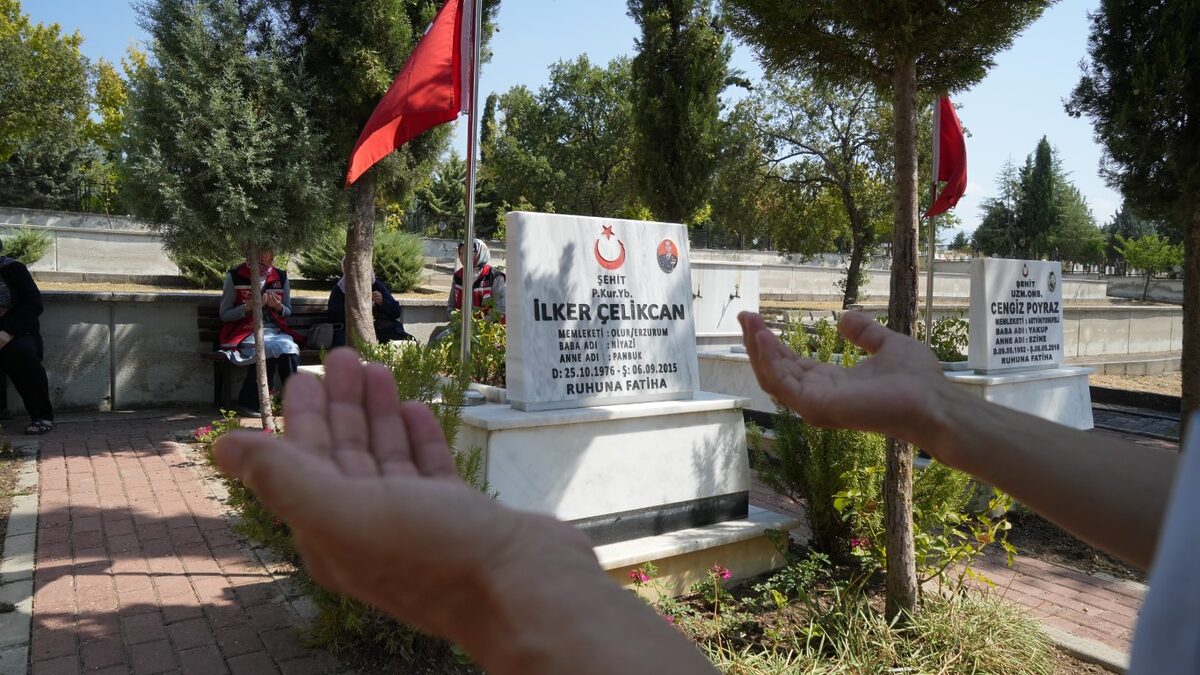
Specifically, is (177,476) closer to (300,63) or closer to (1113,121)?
(300,63)

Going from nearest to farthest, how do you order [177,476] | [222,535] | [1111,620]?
[1111,620] → [222,535] → [177,476]

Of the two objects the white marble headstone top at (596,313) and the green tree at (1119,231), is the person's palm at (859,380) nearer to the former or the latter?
the white marble headstone top at (596,313)

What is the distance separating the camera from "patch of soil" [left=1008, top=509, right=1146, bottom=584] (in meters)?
5.16

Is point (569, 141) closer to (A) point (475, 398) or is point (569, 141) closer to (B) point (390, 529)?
(A) point (475, 398)

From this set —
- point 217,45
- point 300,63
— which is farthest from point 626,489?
point 300,63

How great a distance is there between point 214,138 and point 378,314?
3599 millimetres

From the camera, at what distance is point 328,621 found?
135 inches

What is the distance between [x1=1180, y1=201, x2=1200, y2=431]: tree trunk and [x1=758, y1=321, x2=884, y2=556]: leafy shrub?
2964mm

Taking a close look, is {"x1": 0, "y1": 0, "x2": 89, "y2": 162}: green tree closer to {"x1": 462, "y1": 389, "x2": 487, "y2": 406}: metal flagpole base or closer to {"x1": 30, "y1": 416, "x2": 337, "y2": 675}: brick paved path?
{"x1": 30, "y1": 416, "x2": 337, "y2": 675}: brick paved path

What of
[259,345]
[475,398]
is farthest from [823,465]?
[259,345]

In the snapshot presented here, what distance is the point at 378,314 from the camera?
9.41 metres

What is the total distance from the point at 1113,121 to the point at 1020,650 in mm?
5142

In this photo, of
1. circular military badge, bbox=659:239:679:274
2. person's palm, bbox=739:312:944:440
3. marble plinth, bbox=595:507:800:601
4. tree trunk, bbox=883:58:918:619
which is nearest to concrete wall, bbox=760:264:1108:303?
circular military badge, bbox=659:239:679:274

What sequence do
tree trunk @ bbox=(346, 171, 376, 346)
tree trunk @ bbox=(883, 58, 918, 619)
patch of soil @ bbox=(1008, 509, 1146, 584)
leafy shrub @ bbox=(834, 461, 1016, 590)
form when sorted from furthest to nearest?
tree trunk @ bbox=(346, 171, 376, 346) < patch of soil @ bbox=(1008, 509, 1146, 584) < leafy shrub @ bbox=(834, 461, 1016, 590) < tree trunk @ bbox=(883, 58, 918, 619)
